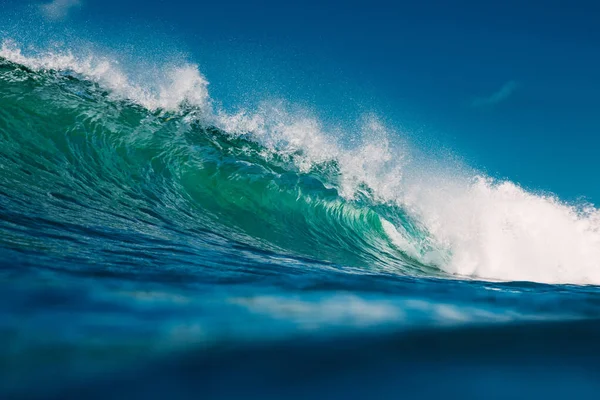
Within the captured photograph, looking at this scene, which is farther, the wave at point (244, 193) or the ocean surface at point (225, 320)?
the wave at point (244, 193)

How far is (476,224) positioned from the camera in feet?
30.8

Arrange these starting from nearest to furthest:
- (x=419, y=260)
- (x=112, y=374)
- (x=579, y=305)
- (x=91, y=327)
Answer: (x=112, y=374) < (x=91, y=327) < (x=579, y=305) < (x=419, y=260)

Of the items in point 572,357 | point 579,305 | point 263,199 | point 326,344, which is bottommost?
point 326,344

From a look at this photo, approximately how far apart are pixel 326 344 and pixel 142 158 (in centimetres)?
706

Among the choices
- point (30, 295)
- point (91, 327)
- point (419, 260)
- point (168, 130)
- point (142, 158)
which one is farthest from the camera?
point (168, 130)

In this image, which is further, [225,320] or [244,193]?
[244,193]

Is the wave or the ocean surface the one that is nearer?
the ocean surface

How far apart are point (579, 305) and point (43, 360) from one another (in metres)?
1.85

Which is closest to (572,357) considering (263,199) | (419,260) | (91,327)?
(91,327)

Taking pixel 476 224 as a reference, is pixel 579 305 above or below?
below

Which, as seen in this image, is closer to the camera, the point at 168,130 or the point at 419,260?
the point at 419,260

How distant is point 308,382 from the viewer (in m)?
0.74

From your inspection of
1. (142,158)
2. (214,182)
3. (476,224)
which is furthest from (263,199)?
(476,224)

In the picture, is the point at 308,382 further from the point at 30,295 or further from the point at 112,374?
the point at 30,295
